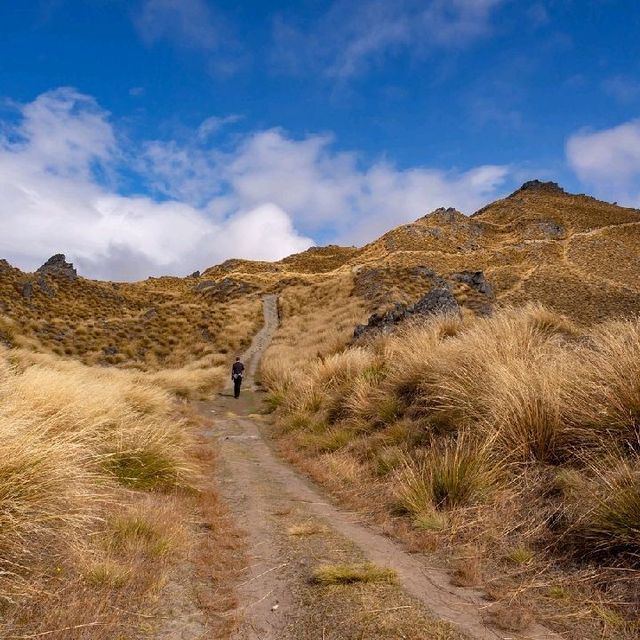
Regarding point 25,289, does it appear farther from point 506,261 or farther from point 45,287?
point 506,261

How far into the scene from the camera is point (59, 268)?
49688 millimetres

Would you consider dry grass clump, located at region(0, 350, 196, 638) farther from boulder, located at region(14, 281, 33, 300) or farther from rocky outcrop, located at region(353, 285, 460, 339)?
boulder, located at region(14, 281, 33, 300)

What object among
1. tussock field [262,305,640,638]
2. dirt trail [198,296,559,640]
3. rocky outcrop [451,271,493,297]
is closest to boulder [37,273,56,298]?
rocky outcrop [451,271,493,297]

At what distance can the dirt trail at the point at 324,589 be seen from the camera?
3.00 metres

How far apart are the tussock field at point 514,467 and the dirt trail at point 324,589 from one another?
0.78ft

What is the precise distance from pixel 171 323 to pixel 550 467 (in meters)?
36.6

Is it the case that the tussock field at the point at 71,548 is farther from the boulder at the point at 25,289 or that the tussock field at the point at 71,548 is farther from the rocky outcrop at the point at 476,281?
the boulder at the point at 25,289

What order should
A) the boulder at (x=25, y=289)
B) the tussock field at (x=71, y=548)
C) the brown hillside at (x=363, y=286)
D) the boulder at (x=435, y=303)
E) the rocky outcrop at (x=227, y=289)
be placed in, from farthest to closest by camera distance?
the rocky outcrop at (x=227, y=289), the boulder at (x=25, y=289), the brown hillside at (x=363, y=286), the boulder at (x=435, y=303), the tussock field at (x=71, y=548)

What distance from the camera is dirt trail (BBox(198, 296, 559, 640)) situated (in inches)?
118

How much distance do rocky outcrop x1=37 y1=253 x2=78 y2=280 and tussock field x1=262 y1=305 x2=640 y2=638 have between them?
47.2 metres

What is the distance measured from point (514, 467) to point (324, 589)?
273 centimetres

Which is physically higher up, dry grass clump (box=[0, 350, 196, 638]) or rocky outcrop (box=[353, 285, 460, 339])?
rocky outcrop (box=[353, 285, 460, 339])

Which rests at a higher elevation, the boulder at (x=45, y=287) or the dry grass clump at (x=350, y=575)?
the boulder at (x=45, y=287)

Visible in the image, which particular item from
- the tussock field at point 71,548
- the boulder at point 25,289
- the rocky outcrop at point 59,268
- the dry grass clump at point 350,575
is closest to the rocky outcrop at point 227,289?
the rocky outcrop at point 59,268
